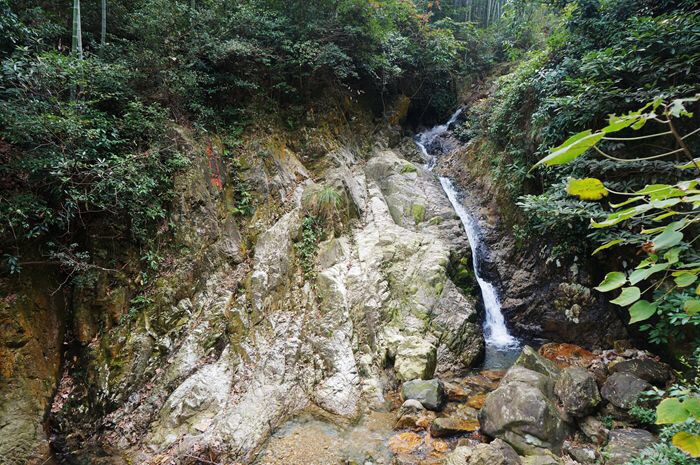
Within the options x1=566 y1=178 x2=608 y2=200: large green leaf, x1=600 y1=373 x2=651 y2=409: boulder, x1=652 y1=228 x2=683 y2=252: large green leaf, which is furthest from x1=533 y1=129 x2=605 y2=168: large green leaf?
x1=600 y1=373 x2=651 y2=409: boulder

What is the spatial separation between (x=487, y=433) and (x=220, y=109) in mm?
8770

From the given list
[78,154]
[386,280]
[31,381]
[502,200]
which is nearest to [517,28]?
[502,200]

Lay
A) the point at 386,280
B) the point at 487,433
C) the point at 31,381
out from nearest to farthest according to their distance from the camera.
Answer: the point at 487,433 < the point at 31,381 < the point at 386,280

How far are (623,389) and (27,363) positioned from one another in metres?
8.32

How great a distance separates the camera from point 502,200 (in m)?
8.94

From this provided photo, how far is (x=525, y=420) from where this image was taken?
440 centimetres

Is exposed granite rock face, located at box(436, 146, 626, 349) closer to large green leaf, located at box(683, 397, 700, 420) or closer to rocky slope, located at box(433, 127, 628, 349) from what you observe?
rocky slope, located at box(433, 127, 628, 349)

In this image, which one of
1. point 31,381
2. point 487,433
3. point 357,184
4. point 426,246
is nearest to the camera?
point 487,433

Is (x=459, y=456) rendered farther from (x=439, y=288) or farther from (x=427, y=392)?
(x=439, y=288)

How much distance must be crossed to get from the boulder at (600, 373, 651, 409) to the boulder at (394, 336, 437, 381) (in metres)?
2.43

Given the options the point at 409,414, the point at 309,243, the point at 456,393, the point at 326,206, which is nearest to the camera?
the point at 409,414

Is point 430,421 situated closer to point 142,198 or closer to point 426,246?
point 426,246

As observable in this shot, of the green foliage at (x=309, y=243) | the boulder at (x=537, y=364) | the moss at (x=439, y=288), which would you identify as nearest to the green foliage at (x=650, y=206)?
the boulder at (x=537, y=364)

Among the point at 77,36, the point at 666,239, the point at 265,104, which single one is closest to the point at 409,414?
the point at 666,239
